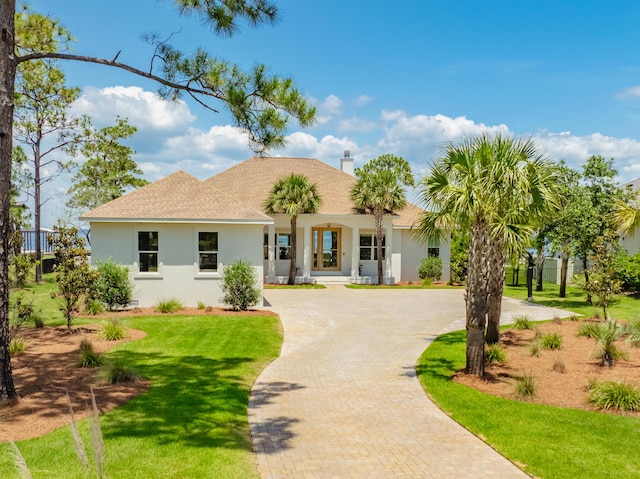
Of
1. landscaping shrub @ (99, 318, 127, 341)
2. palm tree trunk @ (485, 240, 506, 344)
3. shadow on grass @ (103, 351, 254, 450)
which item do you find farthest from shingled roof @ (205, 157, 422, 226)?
shadow on grass @ (103, 351, 254, 450)

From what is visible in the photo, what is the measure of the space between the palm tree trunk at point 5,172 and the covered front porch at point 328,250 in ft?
67.2

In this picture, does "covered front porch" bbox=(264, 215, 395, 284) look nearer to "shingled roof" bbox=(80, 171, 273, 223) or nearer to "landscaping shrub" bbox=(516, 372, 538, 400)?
"shingled roof" bbox=(80, 171, 273, 223)

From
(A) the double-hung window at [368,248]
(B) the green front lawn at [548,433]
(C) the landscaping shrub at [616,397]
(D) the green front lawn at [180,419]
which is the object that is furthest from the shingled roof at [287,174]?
(C) the landscaping shrub at [616,397]

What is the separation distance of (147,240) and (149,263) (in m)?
0.86

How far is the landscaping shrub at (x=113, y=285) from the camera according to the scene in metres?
17.1

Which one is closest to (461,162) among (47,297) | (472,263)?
(472,263)

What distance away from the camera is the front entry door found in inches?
1189

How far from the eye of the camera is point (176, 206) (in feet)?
61.4

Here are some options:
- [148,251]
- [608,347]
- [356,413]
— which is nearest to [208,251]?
[148,251]

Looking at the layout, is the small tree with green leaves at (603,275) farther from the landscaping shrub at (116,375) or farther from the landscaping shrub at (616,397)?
the landscaping shrub at (116,375)

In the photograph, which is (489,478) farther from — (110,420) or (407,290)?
(407,290)

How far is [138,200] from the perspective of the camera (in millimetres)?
18969

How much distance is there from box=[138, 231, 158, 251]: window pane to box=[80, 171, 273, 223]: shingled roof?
2.46 feet

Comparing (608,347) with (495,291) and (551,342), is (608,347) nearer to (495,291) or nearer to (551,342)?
(551,342)
